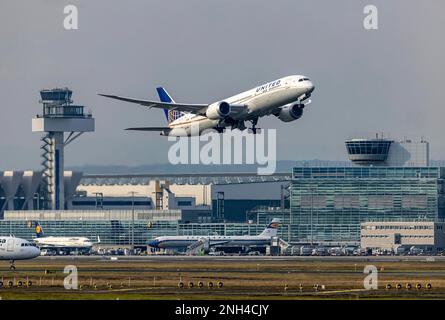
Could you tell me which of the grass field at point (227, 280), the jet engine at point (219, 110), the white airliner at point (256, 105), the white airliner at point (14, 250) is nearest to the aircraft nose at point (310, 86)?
the white airliner at point (256, 105)

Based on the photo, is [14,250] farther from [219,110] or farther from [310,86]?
[310,86]

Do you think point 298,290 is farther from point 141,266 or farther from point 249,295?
point 141,266

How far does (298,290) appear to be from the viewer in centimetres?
10281

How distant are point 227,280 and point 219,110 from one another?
26.7m

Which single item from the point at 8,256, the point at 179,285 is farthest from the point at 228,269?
the point at 179,285

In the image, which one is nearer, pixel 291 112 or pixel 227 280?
pixel 227 280

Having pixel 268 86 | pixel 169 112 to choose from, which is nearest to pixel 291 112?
pixel 268 86

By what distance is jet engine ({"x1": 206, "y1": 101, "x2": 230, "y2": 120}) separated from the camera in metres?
138

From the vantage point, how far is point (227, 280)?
117 m

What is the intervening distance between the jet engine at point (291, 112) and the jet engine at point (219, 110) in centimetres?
661

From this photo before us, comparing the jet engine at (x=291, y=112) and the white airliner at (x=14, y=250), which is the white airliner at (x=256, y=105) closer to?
the jet engine at (x=291, y=112)

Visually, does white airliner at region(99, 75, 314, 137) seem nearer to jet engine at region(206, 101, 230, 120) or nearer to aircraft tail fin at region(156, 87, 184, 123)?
jet engine at region(206, 101, 230, 120)

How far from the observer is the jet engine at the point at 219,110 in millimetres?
138375
